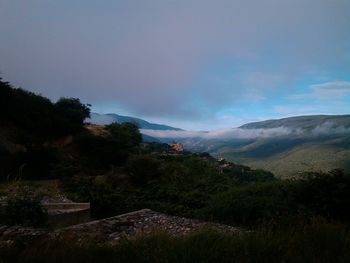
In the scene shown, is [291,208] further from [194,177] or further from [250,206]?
[194,177]

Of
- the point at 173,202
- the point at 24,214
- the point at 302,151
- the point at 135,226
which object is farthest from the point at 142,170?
the point at 302,151

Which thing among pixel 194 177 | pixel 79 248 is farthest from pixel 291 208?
pixel 194 177

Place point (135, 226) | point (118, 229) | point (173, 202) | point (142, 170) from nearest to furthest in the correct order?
point (118, 229), point (135, 226), point (173, 202), point (142, 170)

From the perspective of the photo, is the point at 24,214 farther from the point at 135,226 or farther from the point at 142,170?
the point at 142,170

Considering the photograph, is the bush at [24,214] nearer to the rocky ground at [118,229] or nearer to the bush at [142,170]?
the rocky ground at [118,229]

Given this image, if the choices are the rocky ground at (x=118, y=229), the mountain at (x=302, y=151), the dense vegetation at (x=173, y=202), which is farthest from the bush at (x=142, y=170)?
the rocky ground at (x=118, y=229)

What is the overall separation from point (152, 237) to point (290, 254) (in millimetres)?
1817

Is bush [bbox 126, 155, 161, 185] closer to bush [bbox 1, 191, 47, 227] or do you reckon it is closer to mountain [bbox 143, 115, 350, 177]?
mountain [bbox 143, 115, 350, 177]

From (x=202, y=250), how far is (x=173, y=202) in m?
9.68

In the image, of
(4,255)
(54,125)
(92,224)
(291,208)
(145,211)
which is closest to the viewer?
(4,255)

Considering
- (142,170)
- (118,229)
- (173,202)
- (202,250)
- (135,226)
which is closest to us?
(202,250)

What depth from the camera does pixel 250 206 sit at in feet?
33.8

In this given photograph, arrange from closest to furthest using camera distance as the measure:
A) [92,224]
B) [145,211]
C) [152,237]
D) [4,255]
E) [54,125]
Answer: [4,255], [152,237], [92,224], [145,211], [54,125]

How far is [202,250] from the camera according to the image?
5.26m
